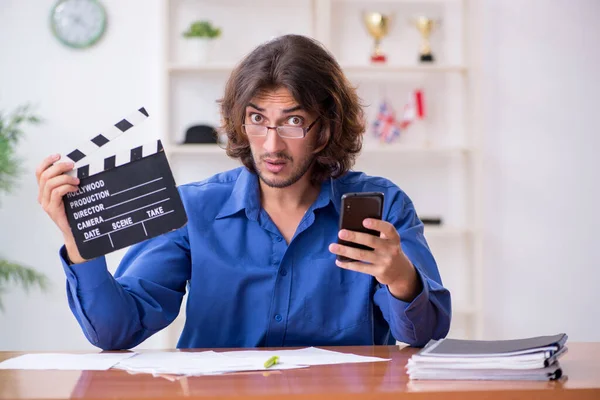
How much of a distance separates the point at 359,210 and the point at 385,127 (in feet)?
9.81

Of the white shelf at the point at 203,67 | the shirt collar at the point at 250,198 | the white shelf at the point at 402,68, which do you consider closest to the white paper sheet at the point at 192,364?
the shirt collar at the point at 250,198

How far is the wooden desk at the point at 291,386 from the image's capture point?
135 centimetres

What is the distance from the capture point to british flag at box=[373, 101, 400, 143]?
15.1ft

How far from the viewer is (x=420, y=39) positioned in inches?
186

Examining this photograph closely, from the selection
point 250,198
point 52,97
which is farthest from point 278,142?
point 52,97

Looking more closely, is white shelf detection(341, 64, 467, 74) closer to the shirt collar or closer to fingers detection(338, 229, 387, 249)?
the shirt collar

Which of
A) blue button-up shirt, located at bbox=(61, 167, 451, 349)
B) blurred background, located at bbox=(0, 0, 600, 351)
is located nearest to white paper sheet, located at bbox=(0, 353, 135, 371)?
blue button-up shirt, located at bbox=(61, 167, 451, 349)

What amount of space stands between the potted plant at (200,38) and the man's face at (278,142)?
235cm

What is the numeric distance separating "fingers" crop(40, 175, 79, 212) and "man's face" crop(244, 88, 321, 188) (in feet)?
1.74

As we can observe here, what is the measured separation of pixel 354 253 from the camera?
65.9 inches

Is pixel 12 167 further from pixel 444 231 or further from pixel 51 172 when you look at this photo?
pixel 51 172

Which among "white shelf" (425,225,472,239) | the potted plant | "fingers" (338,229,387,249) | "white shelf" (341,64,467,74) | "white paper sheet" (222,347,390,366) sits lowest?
"white shelf" (425,225,472,239)

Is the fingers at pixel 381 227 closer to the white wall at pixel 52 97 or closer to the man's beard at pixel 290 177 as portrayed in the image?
the man's beard at pixel 290 177

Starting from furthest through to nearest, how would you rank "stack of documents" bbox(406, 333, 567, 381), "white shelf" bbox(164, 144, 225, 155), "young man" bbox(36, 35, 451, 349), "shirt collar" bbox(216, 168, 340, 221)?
1. "white shelf" bbox(164, 144, 225, 155)
2. "shirt collar" bbox(216, 168, 340, 221)
3. "young man" bbox(36, 35, 451, 349)
4. "stack of documents" bbox(406, 333, 567, 381)
